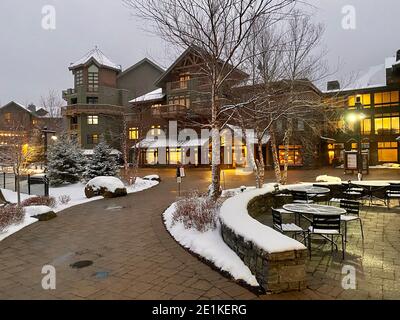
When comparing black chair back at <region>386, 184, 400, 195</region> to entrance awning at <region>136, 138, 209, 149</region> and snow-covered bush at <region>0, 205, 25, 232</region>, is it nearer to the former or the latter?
snow-covered bush at <region>0, 205, 25, 232</region>

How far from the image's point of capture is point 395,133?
109 ft

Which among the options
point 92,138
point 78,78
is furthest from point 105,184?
point 78,78

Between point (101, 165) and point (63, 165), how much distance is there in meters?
2.53

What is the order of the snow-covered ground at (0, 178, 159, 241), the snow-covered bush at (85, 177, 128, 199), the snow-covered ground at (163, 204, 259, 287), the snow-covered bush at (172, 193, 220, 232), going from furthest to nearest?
the snow-covered bush at (85, 177, 128, 199)
the snow-covered ground at (0, 178, 159, 241)
the snow-covered bush at (172, 193, 220, 232)
the snow-covered ground at (163, 204, 259, 287)

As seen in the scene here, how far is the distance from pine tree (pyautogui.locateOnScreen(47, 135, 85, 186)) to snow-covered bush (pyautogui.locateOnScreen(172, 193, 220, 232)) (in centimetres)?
1351

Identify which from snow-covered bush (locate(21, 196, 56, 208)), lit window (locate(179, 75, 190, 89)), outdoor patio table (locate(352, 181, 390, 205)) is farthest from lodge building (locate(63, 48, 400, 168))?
snow-covered bush (locate(21, 196, 56, 208))

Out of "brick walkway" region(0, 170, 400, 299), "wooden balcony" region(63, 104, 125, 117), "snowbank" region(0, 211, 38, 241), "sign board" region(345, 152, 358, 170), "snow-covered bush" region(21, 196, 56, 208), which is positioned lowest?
"brick walkway" region(0, 170, 400, 299)

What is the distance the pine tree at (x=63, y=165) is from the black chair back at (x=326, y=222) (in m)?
17.6

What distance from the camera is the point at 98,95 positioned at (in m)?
42.7

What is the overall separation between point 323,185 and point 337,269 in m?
7.34

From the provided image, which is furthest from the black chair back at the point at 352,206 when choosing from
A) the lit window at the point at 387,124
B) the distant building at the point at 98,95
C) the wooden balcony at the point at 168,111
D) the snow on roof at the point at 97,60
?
the snow on roof at the point at 97,60

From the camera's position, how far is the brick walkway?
472 cm

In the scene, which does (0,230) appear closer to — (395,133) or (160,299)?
(160,299)

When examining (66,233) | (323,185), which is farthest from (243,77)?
(66,233)
